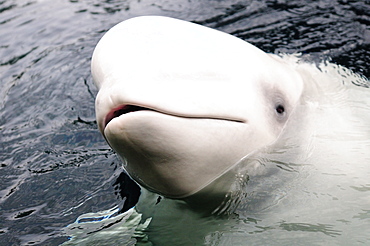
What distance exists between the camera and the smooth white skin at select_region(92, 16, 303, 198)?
3.55 metres

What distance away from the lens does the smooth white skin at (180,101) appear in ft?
11.7

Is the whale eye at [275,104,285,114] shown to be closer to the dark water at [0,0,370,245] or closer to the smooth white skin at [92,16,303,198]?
the smooth white skin at [92,16,303,198]

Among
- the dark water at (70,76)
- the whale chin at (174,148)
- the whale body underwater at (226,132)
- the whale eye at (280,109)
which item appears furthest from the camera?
the dark water at (70,76)

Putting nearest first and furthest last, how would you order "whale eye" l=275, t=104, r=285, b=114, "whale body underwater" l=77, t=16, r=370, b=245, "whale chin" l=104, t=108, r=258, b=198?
"whale chin" l=104, t=108, r=258, b=198 → "whale body underwater" l=77, t=16, r=370, b=245 → "whale eye" l=275, t=104, r=285, b=114

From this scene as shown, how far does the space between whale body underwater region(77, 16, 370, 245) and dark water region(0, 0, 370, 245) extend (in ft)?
3.35

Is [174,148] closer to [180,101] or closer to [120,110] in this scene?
[180,101]

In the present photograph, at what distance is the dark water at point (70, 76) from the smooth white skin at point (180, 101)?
66.0 inches

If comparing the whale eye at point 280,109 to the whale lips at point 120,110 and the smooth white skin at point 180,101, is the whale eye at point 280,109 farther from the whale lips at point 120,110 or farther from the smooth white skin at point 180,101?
the whale lips at point 120,110

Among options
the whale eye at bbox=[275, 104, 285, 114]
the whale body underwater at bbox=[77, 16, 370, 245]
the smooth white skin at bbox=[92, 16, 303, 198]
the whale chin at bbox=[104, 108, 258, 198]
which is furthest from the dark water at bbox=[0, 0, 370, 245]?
the whale eye at bbox=[275, 104, 285, 114]

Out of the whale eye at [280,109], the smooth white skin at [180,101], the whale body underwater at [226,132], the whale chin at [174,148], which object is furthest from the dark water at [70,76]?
the whale eye at [280,109]

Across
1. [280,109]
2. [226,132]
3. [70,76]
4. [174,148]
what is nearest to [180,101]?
[174,148]

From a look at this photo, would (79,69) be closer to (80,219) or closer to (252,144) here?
(80,219)

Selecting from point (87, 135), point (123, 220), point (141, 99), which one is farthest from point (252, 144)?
point (87, 135)

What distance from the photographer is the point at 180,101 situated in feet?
11.8
